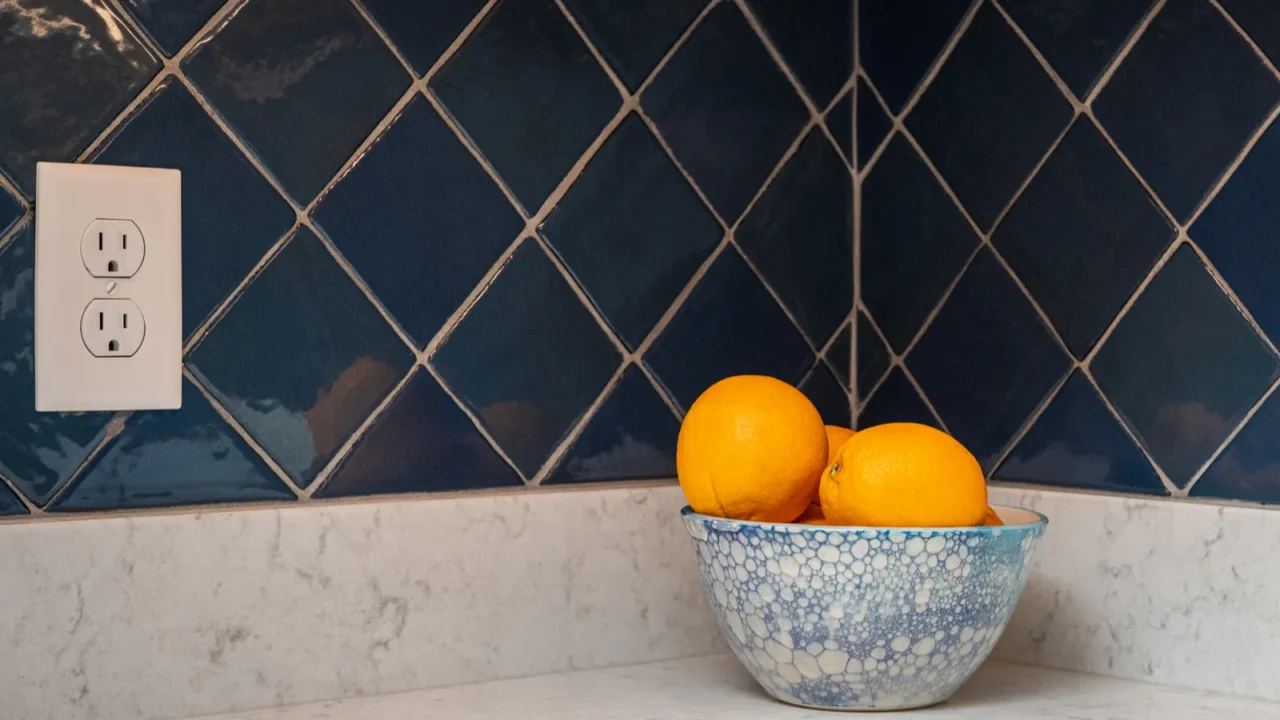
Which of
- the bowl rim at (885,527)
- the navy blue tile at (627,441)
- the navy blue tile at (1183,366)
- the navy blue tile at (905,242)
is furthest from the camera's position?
the navy blue tile at (905,242)

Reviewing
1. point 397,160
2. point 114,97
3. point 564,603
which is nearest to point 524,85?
point 397,160

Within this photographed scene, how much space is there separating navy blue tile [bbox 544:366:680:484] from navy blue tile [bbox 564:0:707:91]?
0.88 feet

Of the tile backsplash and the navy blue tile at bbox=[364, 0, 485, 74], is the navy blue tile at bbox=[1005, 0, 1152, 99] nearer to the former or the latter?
the tile backsplash

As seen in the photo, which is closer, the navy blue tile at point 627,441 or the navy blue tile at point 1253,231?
the navy blue tile at point 1253,231

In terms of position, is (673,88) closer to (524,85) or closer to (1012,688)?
(524,85)

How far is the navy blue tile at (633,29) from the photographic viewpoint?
3.40 feet

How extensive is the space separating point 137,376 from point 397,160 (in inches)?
10.0

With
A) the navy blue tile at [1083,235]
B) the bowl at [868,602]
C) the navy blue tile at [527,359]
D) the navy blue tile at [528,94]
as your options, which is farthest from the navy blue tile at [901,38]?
the bowl at [868,602]

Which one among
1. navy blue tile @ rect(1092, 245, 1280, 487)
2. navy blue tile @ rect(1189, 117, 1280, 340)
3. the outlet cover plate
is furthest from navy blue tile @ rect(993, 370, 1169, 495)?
the outlet cover plate

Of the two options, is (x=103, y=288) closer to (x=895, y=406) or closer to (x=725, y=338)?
(x=725, y=338)

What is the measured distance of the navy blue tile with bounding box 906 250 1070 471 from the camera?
1.04 meters

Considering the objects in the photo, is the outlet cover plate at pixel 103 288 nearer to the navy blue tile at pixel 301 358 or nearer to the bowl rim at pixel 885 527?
the navy blue tile at pixel 301 358

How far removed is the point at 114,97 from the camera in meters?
0.84

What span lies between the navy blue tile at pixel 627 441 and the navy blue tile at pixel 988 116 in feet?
1.12
